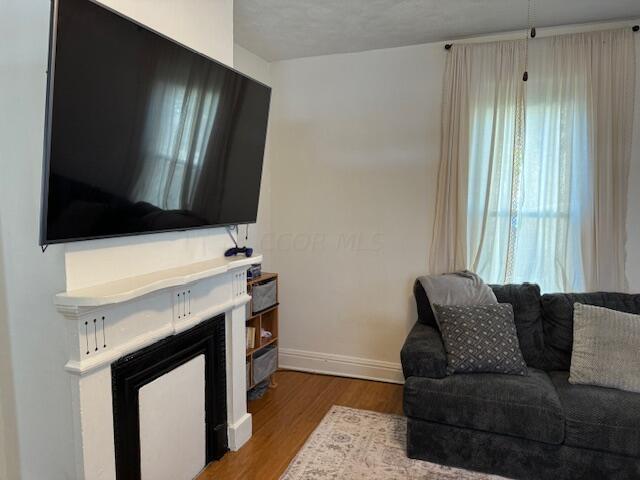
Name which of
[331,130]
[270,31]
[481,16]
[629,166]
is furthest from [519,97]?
[270,31]

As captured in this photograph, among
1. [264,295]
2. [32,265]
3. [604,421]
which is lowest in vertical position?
[604,421]

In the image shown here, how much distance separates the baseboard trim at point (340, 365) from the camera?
3525mm

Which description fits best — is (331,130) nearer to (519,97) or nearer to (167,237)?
(519,97)

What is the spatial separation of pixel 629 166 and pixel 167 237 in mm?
2931

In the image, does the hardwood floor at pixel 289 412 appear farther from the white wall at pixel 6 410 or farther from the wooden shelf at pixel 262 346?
the white wall at pixel 6 410

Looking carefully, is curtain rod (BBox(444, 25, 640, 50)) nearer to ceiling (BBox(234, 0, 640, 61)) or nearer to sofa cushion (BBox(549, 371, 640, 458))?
ceiling (BBox(234, 0, 640, 61))

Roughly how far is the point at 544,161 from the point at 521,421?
1750mm

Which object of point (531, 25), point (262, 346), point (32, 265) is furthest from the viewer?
point (262, 346)

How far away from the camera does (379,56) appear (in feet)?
11.1

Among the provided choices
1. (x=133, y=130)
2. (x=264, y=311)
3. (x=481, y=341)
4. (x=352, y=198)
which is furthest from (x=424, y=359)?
(x=133, y=130)

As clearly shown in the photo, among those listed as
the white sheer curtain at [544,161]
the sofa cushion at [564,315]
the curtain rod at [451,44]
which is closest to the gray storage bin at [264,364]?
the white sheer curtain at [544,161]

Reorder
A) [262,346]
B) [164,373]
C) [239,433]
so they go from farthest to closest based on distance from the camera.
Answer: [262,346] → [239,433] → [164,373]

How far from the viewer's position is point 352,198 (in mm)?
3557

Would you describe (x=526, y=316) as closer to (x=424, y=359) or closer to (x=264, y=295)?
(x=424, y=359)
